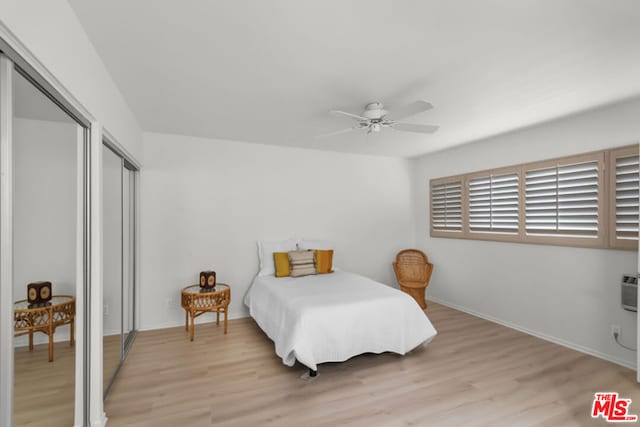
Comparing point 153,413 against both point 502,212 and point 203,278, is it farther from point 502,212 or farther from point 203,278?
point 502,212

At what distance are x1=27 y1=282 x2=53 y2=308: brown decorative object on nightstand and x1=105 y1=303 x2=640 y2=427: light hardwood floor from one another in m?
1.17

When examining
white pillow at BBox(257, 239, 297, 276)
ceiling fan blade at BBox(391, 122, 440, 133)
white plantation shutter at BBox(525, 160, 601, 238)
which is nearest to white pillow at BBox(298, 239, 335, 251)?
white pillow at BBox(257, 239, 297, 276)

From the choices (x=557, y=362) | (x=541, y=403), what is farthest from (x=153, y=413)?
(x=557, y=362)

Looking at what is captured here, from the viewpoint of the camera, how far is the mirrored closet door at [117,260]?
7.73 feet

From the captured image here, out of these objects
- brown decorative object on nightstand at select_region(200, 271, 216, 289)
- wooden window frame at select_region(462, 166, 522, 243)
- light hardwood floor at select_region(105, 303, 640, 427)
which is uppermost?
wooden window frame at select_region(462, 166, 522, 243)

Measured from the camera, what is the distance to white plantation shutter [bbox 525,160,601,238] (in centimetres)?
309

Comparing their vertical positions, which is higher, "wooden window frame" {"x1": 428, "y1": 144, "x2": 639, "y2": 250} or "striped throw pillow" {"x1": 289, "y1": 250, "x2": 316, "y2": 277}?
"wooden window frame" {"x1": 428, "y1": 144, "x2": 639, "y2": 250}

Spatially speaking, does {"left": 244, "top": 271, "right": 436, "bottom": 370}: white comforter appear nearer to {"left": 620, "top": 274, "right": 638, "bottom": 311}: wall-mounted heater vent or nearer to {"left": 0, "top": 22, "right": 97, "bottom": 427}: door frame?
{"left": 0, "top": 22, "right": 97, "bottom": 427}: door frame

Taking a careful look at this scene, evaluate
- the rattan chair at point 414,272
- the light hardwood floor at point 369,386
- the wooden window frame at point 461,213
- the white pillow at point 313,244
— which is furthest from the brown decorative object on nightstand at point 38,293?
the wooden window frame at point 461,213

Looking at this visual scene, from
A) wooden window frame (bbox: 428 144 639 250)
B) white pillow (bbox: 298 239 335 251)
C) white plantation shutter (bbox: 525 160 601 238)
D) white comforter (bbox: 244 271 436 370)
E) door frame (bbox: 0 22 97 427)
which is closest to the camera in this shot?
door frame (bbox: 0 22 97 427)

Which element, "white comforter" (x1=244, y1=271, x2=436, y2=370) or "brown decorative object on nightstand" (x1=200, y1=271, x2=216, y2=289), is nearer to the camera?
"white comforter" (x1=244, y1=271, x2=436, y2=370)

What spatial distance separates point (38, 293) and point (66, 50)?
1180 mm

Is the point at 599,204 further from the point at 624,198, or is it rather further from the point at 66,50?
the point at 66,50

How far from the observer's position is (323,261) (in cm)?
420
